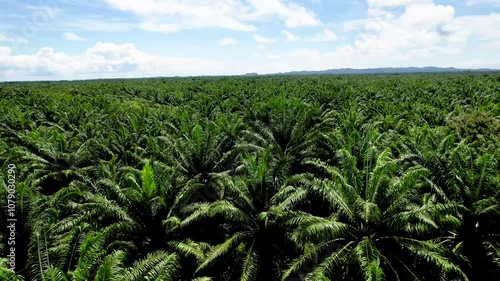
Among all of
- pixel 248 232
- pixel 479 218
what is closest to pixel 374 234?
pixel 479 218

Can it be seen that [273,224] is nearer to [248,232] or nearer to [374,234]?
[248,232]

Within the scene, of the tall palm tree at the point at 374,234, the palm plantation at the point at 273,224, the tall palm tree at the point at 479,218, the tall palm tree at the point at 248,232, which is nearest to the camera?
the tall palm tree at the point at 374,234

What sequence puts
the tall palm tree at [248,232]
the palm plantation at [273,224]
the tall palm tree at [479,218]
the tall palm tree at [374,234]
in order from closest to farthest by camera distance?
the tall palm tree at [374,234], the palm plantation at [273,224], the tall palm tree at [479,218], the tall palm tree at [248,232]

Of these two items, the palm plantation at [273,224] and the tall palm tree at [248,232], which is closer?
the palm plantation at [273,224]

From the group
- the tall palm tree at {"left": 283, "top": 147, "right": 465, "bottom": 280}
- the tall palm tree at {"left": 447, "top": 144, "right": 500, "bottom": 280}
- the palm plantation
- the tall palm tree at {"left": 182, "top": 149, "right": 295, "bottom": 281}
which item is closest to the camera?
the tall palm tree at {"left": 283, "top": 147, "right": 465, "bottom": 280}

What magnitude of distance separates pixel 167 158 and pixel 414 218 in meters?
14.2

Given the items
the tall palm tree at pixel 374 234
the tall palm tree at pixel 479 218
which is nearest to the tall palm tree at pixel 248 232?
the tall palm tree at pixel 374 234

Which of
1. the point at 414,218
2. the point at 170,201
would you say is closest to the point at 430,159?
the point at 414,218

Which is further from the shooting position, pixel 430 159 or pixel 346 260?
pixel 430 159

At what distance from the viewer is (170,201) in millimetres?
16859

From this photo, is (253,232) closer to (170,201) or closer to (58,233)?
(170,201)

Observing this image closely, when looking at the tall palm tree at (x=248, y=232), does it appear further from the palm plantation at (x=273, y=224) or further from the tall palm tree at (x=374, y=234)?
the tall palm tree at (x=374, y=234)

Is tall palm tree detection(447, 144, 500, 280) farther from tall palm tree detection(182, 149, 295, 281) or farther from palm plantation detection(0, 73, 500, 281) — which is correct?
tall palm tree detection(182, 149, 295, 281)

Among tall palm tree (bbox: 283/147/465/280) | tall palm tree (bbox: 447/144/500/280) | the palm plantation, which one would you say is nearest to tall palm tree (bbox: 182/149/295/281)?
the palm plantation
